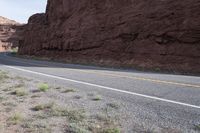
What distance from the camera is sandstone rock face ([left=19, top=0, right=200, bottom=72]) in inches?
846

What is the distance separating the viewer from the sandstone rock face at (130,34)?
70.5ft

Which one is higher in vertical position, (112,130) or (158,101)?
(158,101)

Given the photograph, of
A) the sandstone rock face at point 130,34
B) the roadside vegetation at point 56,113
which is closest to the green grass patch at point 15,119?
the roadside vegetation at point 56,113

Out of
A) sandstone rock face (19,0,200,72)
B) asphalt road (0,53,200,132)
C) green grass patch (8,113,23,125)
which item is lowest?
green grass patch (8,113,23,125)

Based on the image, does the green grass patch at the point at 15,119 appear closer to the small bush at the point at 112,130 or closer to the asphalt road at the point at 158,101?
the small bush at the point at 112,130

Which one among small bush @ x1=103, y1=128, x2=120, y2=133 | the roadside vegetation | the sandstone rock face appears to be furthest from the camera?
the sandstone rock face

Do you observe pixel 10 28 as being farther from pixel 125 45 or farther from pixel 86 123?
pixel 86 123

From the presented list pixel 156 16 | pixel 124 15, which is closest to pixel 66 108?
pixel 156 16

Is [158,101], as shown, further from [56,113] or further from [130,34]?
[130,34]

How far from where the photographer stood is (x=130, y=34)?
87.6 ft

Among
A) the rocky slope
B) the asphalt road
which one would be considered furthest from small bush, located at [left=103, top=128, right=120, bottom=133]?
the rocky slope

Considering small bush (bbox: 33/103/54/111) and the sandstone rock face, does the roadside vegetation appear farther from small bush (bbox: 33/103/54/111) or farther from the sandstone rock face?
the sandstone rock face

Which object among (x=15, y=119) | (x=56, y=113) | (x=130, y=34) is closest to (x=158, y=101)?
(x=56, y=113)

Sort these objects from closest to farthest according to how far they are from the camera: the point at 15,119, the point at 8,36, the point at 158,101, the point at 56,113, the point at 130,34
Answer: the point at 15,119
the point at 56,113
the point at 158,101
the point at 130,34
the point at 8,36
